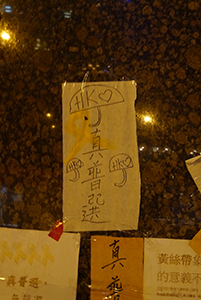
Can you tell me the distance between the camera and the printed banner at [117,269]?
→ 601 millimetres

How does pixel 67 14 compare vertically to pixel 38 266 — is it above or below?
above

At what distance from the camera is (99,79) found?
64cm

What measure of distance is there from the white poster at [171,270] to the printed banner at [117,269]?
19 mm

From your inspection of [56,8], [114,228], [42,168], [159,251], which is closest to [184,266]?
[159,251]

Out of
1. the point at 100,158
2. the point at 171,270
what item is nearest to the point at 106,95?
the point at 100,158

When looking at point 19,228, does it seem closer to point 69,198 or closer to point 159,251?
point 69,198

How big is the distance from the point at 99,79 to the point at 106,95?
0.15 feet

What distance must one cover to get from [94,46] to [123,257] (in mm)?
524

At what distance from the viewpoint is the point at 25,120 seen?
0.68m

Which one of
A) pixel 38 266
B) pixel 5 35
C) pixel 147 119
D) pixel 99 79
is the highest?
pixel 5 35

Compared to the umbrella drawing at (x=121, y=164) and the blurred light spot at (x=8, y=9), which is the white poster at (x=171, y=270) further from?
the blurred light spot at (x=8, y=9)

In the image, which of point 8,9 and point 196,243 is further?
point 8,9

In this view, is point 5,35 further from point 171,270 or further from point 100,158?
point 171,270

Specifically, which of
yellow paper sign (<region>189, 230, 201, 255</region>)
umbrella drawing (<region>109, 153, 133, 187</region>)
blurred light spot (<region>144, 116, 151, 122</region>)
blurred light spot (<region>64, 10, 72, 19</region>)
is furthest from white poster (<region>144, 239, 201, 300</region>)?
blurred light spot (<region>64, 10, 72, 19</region>)
